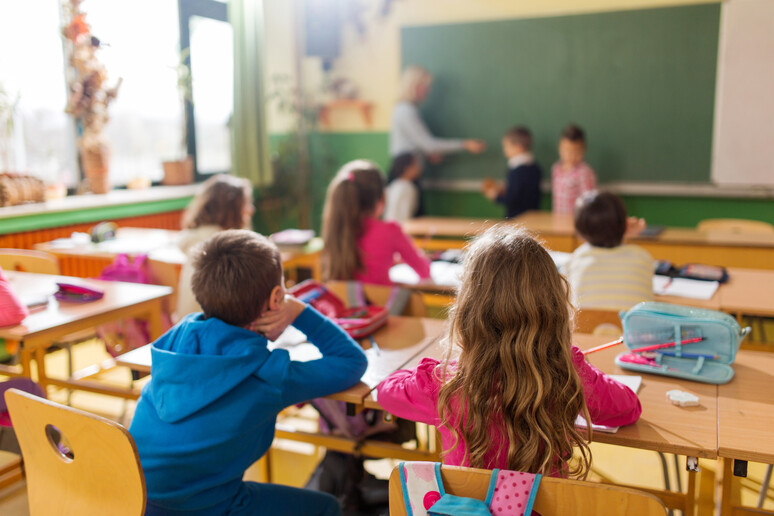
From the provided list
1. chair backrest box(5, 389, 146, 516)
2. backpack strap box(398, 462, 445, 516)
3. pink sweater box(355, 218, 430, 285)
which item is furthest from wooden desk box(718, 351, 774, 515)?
pink sweater box(355, 218, 430, 285)

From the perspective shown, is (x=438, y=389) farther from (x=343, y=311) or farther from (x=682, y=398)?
(x=343, y=311)

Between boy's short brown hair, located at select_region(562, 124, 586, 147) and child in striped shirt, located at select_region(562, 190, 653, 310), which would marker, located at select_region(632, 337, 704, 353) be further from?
boy's short brown hair, located at select_region(562, 124, 586, 147)

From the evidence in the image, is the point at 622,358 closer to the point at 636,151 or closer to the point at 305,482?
the point at 305,482

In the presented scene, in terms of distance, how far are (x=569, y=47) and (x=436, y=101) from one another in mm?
1118

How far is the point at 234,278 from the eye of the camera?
1.46m

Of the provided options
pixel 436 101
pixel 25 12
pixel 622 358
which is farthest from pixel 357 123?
pixel 622 358

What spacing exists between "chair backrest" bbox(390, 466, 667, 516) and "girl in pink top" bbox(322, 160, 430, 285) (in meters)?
1.63

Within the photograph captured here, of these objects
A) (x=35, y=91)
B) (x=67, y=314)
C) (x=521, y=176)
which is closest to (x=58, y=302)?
(x=67, y=314)

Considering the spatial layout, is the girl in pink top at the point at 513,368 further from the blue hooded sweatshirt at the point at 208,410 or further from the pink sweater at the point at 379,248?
the pink sweater at the point at 379,248

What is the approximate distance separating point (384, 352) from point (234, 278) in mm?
545

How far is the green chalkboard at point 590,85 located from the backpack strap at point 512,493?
4434 mm

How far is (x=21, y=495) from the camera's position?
160cm

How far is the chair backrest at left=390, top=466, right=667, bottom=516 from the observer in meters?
0.94

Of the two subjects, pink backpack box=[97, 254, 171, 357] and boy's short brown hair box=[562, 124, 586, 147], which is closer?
pink backpack box=[97, 254, 171, 357]
